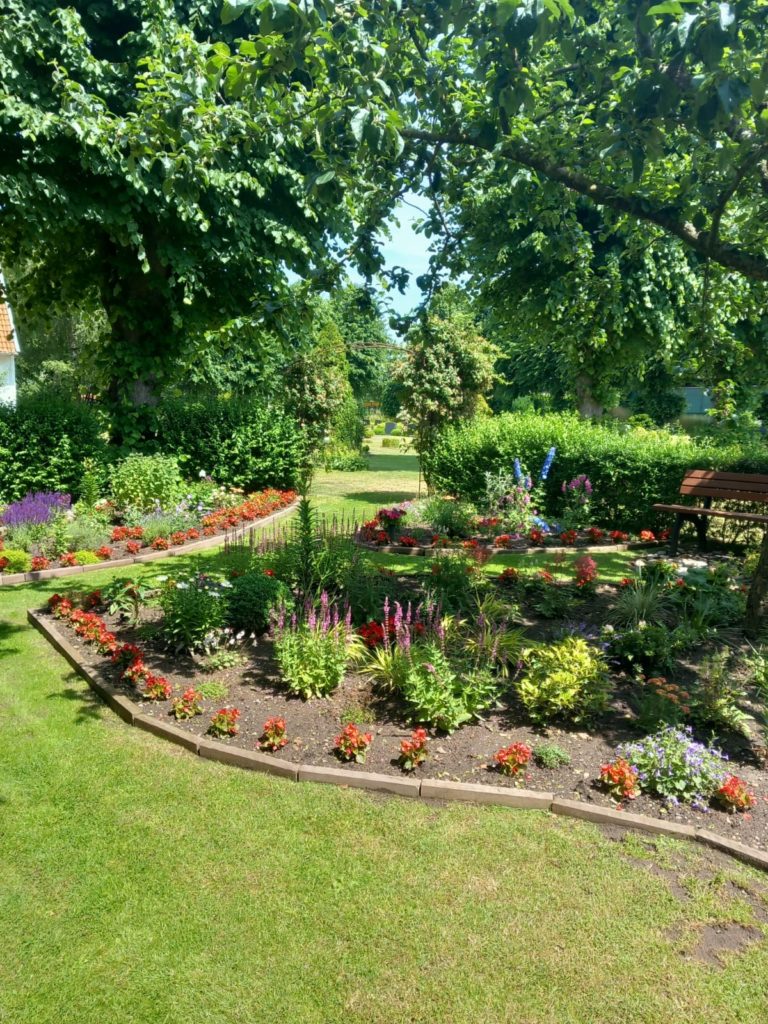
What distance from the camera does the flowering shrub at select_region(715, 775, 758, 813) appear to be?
11.3ft

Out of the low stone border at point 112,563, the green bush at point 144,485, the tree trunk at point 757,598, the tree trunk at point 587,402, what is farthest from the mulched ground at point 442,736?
the tree trunk at point 587,402

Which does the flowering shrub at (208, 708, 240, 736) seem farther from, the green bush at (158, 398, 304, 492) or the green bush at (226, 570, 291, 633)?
the green bush at (158, 398, 304, 492)

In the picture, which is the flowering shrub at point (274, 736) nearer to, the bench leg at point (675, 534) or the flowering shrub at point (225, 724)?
the flowering shrub at point (225, 724)

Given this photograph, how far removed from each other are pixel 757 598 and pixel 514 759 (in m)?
3.16

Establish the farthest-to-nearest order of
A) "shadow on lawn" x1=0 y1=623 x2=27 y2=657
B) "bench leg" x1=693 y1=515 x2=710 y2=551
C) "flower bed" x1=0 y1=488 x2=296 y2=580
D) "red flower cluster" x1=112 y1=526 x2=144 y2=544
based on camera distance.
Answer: "bench leg" x1=693 y1=515 x2=710 y2=551
"red flower cluster" x1=112 y1=526 x2=144 y2=544
"flower bed" x1=0 y1=488 x2=296 y2=580
"shadow on lawn" x1=0 y1=623 x2=27 y2=657

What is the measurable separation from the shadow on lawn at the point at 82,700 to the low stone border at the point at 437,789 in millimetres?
285

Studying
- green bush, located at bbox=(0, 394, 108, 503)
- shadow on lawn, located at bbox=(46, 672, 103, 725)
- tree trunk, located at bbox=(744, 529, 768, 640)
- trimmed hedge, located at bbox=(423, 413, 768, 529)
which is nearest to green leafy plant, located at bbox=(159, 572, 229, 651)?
shadow on lawn, located at bbox=(46, 672, 103, 725)

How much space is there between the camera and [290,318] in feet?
17.9

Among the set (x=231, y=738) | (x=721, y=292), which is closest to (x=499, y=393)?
(x=721, y=292)

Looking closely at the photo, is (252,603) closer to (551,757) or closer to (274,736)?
(274,736)

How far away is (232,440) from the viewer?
45.9 feet

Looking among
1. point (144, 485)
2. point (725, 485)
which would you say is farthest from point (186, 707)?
point (725, 485)

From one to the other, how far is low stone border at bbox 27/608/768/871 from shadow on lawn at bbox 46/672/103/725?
11.2 inches

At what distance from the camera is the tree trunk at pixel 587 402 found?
60.3ft
